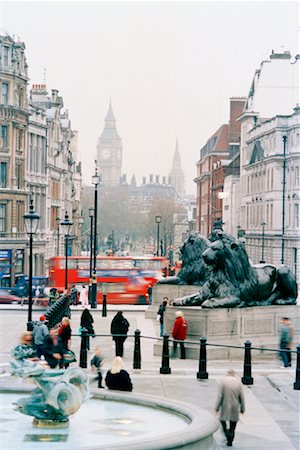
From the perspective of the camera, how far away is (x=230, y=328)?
2697cm

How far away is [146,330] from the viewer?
35344 mm

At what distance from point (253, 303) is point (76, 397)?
43.1 feet

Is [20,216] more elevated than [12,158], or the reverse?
[12,158]

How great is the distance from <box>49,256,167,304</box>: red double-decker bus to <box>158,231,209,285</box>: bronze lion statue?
51.0 feet

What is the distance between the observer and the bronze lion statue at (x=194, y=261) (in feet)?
122

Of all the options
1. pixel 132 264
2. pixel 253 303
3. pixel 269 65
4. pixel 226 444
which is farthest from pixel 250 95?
pixel 226 444

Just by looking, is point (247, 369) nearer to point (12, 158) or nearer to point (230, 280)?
point (230, 280)

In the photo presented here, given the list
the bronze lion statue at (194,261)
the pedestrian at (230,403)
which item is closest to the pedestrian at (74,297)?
the bronze lion statue at (194,261)

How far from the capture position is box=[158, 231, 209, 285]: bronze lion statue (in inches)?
1469

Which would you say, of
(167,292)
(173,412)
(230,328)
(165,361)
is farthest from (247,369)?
(167,292)

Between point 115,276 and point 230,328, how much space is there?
28424 mm

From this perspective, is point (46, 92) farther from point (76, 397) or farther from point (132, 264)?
point (76, 397)

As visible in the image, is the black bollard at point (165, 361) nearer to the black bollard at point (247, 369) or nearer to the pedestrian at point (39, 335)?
the black bollard at point (247, 369)

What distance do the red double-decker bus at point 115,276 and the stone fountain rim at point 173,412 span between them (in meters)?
35.0
